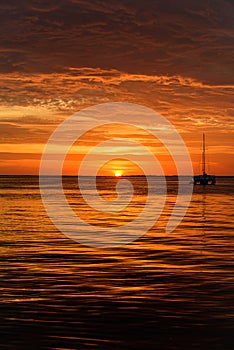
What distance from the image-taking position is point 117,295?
62.2 feet

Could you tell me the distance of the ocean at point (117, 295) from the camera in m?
14.1

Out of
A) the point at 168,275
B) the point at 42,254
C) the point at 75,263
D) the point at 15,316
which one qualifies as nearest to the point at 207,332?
the point at 15,316

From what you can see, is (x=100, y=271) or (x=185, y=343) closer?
(x=185, y=343)

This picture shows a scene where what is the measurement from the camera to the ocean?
46.2 feet

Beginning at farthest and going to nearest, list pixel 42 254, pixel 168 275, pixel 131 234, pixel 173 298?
pixel 131 234 < pixel 42 254 < pixel 168 275 < pixel 173 298

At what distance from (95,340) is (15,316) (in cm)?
311

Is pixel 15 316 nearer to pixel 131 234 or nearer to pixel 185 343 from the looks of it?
pixel 185 343

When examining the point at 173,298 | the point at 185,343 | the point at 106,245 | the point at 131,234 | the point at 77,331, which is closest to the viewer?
the point at 185,343

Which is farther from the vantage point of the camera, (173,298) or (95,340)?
(173,298)

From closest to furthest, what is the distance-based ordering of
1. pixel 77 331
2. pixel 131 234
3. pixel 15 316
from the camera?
pixel 77 331 → pixel 15 316 → pixel 131 234

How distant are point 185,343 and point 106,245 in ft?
64.9

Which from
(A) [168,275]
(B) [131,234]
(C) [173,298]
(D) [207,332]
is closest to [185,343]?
(D) [207,332]

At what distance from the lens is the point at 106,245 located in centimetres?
3331

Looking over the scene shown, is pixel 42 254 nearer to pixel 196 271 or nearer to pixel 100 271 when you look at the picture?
pixel 100 271
